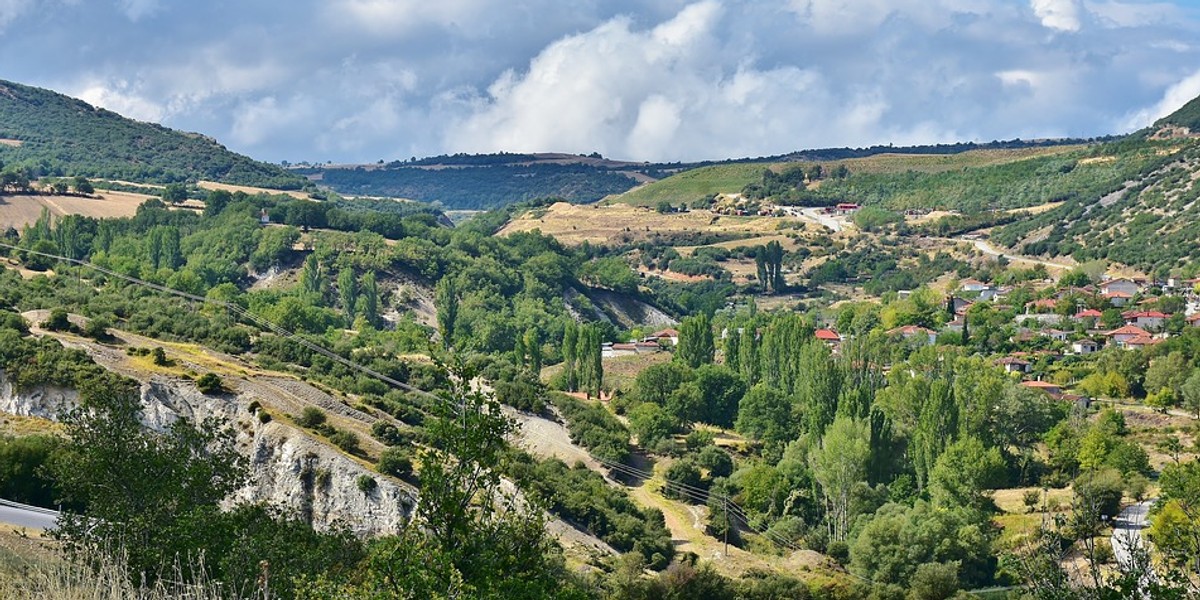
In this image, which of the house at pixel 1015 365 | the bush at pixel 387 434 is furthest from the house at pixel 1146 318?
the bush at pixel 387 434

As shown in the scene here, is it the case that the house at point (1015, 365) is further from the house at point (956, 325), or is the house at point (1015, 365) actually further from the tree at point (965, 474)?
the tree at point (965, 474)

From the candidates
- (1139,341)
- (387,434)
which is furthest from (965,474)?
(1139,341)

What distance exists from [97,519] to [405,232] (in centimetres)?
11713

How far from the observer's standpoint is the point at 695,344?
93.6 metres

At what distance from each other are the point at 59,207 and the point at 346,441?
9694cm

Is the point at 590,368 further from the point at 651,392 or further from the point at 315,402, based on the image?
the point at 315,402

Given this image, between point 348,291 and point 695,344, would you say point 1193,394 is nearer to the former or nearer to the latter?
point 695,344

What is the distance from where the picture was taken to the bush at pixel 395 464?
2108 inches

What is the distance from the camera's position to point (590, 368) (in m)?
88.2

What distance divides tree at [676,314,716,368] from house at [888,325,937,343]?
50.4 feet

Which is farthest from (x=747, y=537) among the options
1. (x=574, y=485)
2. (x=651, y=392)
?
(x=651, y=392)

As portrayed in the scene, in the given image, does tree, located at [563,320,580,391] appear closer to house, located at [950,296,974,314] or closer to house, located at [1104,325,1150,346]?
house, located at [1104,325,1150,346]

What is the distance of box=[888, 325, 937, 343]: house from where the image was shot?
332ft

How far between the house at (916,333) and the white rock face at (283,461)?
54.5m
